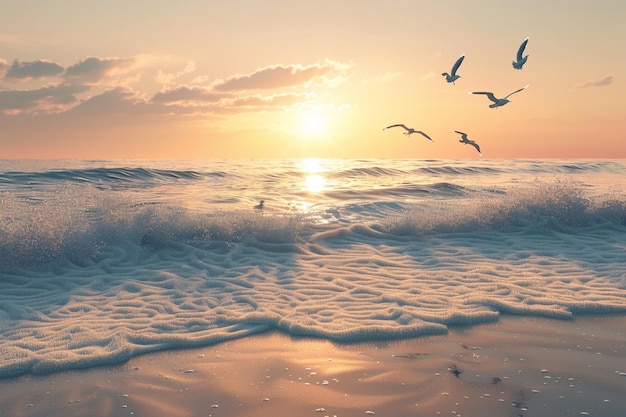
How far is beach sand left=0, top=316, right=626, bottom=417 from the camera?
177 inches

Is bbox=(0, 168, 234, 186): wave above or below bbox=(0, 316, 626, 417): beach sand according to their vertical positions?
above

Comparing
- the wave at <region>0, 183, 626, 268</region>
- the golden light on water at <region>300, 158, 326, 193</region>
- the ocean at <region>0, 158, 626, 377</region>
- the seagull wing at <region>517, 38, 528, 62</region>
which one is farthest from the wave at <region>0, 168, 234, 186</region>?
the seagull wing at <region>517, 38, 528, 62</region>

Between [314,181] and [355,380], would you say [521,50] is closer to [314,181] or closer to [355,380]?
[355,380]

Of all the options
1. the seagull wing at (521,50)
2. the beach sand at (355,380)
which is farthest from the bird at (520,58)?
the beach sand at (355,380)

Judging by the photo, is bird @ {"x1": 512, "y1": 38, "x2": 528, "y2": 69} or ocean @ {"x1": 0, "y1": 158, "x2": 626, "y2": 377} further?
bird @ {"x1": 512, "y1": 38, "x2": 528, "y2": 69}

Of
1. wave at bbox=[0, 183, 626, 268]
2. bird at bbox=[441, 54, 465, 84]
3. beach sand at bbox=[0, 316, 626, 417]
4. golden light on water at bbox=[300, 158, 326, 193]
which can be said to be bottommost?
beach sand at bbox=[0, 316, 626, 417]

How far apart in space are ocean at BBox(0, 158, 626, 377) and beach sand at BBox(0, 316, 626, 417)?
39 centimetres

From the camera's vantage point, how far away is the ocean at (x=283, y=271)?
651 centimetres

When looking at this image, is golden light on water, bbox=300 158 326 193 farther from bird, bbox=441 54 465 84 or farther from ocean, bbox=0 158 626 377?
bird, bbox=441 54 465 84

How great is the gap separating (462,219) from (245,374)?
30.5 feet

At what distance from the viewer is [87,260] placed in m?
10.1

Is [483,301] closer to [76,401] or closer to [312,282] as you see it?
[312,282]

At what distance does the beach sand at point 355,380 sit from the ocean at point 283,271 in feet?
1.29

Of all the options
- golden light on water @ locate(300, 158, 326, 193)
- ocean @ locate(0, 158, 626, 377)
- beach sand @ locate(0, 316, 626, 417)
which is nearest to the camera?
beach sand @ locate(0, 316, 626, 417)
